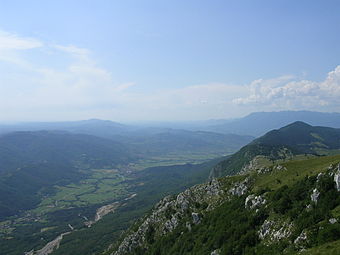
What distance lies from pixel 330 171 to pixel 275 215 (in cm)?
1521

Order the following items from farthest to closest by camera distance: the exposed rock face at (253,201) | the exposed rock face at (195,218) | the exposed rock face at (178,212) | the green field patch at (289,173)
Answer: the exposed rock face at (178,212)
the exposed rock face at (195,218)
the green field patch at (289,173)
the exposed rock face at (253,201)

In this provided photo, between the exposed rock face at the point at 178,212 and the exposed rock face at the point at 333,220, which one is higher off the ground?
the exposed rock face at the point at 333,220

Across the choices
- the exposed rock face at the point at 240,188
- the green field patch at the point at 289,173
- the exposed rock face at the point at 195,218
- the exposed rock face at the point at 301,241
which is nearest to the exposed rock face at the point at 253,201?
the green field patch at the point at 289,173

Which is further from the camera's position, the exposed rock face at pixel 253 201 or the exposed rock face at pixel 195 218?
the exposed rock face at pixel 195 218

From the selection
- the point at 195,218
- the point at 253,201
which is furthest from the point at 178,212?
the point at 253,201

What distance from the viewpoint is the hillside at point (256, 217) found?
55281 millimetres

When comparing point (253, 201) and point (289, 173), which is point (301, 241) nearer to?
point (253, 201)

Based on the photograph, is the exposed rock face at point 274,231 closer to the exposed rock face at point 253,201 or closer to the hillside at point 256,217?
the hillside at point 256,217

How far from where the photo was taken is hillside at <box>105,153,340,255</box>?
55.3m

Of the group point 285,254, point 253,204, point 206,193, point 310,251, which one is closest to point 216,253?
point 253,204

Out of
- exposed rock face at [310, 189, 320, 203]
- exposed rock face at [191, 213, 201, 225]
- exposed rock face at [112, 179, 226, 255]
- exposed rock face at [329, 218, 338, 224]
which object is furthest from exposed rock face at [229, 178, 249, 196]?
exposed rock face at [329, 218, 338, 224]

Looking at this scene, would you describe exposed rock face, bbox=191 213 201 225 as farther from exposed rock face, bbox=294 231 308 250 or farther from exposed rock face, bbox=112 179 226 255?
exposed rock face, bbox=294 231 308 250

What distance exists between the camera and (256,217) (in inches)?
Result: 2864

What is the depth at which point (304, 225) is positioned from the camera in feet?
185
